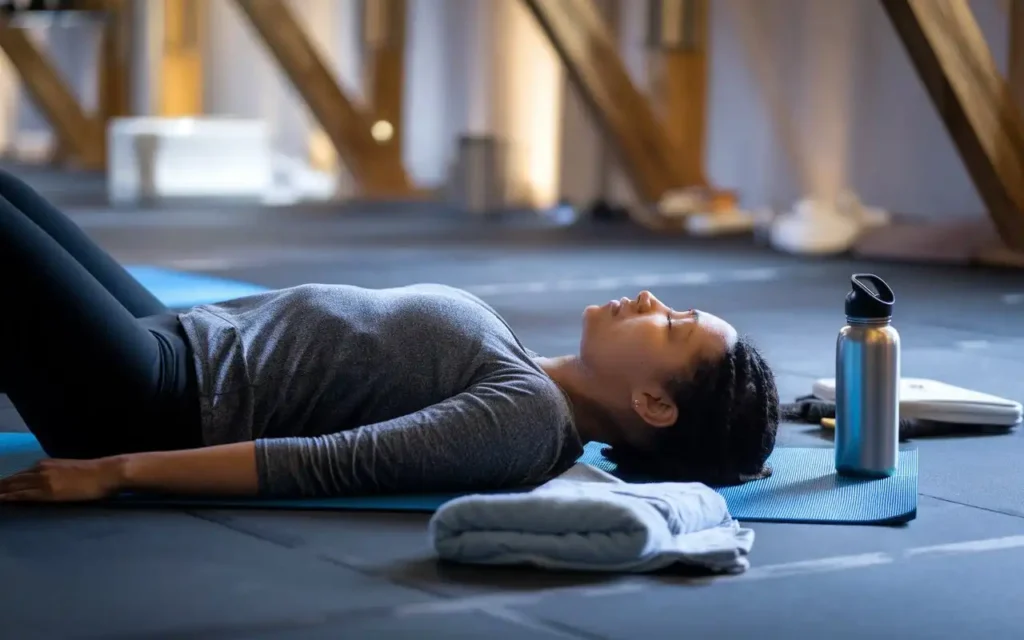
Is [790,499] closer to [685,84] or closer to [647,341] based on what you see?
[647,341]

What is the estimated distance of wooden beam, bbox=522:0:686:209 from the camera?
852 cm

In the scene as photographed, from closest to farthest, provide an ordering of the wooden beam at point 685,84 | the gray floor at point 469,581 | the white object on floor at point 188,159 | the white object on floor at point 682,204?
the gray floor at point 469,581, the white object on floor at point 682,204, the wooden beam at point 685,84, the white object on floor at point 188,159

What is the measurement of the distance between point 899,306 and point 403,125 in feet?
21.3

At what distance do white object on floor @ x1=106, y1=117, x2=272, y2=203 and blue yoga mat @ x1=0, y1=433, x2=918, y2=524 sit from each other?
→ 316 inches

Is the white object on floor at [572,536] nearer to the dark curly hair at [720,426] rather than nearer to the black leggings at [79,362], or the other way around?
the dark curly hair at [720,426]

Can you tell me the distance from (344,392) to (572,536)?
54 cm

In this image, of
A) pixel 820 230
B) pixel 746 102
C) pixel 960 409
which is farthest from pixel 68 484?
pixel 746 102

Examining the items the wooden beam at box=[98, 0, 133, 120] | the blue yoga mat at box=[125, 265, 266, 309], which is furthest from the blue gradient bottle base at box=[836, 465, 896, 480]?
the wooden beam at box=[98, 0, 133, 120]

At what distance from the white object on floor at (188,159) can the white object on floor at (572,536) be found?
28.8ft

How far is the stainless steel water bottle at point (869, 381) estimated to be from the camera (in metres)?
2.51

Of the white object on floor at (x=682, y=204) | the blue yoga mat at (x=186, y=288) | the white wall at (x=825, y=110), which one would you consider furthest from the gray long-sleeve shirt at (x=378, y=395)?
the white object on floor at (x=682, y=204)

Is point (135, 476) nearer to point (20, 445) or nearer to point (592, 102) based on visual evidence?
point (20, 445)

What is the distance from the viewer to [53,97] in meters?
15.2

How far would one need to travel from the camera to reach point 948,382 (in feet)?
12.0
